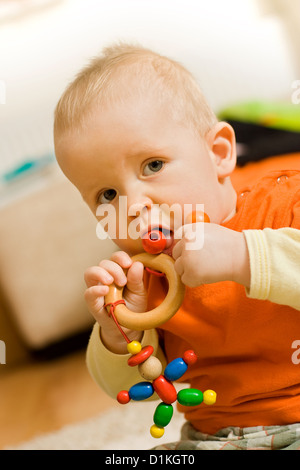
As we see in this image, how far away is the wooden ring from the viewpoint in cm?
53

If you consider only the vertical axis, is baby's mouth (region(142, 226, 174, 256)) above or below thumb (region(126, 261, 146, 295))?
above

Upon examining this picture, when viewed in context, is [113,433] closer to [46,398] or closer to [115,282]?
[46,398]

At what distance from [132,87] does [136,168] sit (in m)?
0.08

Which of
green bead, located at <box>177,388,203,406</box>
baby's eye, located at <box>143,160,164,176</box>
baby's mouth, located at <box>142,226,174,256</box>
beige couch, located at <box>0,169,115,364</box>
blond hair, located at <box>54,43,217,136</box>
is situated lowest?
beige couch, located at <box>0,169,115,364</box>

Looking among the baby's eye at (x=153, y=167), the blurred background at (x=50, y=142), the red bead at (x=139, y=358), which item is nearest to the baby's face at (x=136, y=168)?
the baby's eye at (x=153, y=167)

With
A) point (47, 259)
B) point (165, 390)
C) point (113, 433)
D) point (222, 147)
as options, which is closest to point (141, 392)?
point (165, 390)

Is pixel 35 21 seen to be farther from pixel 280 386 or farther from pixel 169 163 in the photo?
pixel 280 386

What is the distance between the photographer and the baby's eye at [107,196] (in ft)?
1.90

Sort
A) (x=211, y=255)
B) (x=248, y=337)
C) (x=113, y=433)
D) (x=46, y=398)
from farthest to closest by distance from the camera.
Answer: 1. (x=46, y=398)
2. (x=113, y=433)
3. (x=248, y=337)
4. (x=211, y=255)

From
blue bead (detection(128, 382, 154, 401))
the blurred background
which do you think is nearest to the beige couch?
the blurred background

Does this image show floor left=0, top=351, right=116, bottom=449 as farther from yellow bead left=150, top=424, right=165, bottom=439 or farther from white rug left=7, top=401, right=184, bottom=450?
yellow bead left=150, top=424, right=165, bottom=439

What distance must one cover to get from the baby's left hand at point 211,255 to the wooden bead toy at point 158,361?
Answer: 3 cm

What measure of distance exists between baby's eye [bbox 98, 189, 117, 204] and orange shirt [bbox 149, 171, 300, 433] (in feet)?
0.33

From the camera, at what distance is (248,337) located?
0.61 meters
